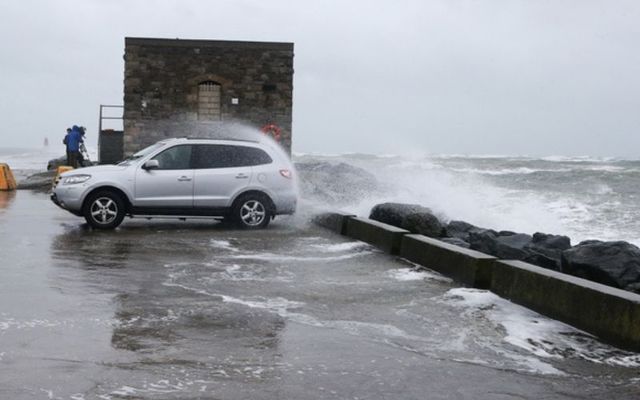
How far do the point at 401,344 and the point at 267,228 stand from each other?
8830mm

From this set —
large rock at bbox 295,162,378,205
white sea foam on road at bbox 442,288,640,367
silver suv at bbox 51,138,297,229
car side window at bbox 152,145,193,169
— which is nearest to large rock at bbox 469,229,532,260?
white sea foam on road at bbox 442,288,640,367

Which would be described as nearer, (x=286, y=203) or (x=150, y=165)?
(x=150, y=165)

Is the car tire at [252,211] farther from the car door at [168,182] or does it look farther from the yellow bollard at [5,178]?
the yellow bollard at [5,178]

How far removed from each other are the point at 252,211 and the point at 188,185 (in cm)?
128

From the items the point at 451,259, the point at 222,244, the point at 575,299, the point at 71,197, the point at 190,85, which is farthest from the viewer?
the point at 190,85

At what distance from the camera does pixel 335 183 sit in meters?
27.5

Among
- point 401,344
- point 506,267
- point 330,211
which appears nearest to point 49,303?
point 401,344

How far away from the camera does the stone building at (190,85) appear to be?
105 feet

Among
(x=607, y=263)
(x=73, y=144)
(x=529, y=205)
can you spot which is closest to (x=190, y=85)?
(x=73, y=144)

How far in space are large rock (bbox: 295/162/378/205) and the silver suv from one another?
6203 mm

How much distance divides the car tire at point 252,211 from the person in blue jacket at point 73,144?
17.1 meters

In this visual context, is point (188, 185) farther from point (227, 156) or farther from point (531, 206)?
point (531, 206)

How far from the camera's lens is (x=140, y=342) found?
586 cm

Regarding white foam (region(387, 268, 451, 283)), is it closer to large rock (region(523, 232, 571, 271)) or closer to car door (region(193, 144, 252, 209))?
large rock (region(523, 232, 571, 271))
